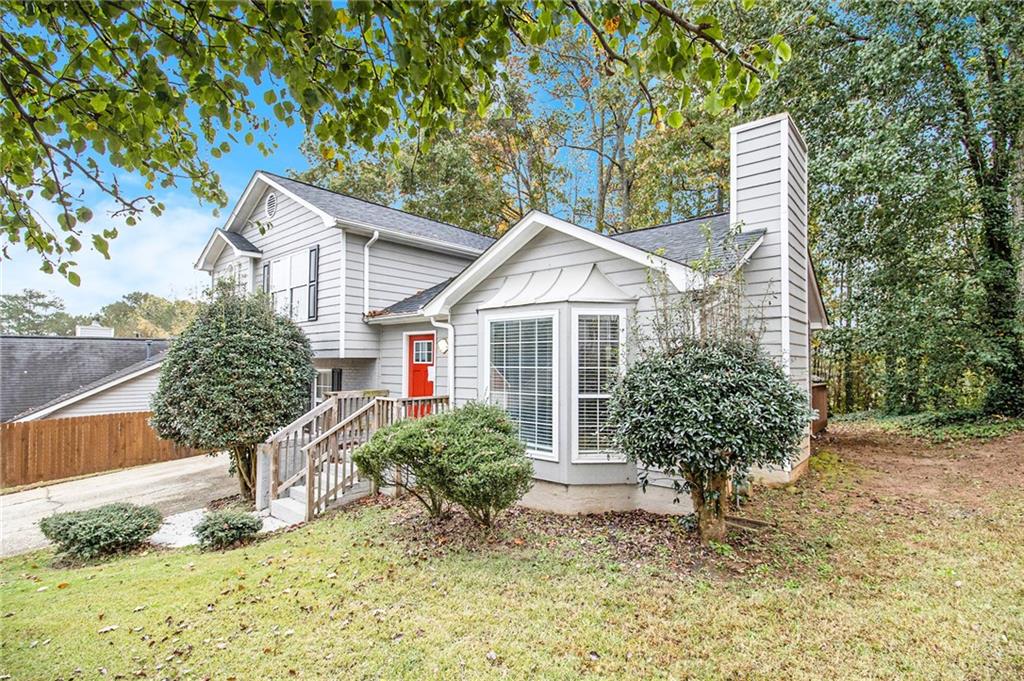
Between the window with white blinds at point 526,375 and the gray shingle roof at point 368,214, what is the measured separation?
225 inches

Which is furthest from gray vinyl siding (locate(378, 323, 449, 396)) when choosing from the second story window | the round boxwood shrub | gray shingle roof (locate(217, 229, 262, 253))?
the round boxwood shrub

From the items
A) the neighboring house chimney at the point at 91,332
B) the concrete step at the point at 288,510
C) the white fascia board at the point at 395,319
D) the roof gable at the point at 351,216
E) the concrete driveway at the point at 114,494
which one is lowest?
the concrete driveway at the point at 114,494

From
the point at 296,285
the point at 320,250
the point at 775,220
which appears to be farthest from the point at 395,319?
the point at 775,220

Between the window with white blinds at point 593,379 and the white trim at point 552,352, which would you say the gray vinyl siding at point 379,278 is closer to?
the white trim at point 552,352

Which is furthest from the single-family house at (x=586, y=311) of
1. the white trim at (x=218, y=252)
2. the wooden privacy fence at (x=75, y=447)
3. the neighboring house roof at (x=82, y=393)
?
the neighboring house roof at (x=82, y=393)

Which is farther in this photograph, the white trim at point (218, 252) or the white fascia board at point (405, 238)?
the white trim at point (218, 252)

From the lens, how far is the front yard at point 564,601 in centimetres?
324

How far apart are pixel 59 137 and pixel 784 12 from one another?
13268 millimetres

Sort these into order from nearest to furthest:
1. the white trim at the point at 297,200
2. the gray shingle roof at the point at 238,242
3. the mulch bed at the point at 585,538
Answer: the mulch bed at the point at 585,538
the white trim at the point at 297,200
the gray shingle roof at the point at 238,242

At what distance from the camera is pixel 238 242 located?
1277 centimetres

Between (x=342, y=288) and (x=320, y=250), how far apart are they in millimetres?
1242

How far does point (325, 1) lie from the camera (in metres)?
2.13

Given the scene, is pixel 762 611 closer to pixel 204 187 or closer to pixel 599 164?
pixel 204 187

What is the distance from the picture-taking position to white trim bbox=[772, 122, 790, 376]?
6.43m
